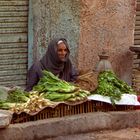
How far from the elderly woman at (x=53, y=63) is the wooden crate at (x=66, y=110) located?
2.60 feet

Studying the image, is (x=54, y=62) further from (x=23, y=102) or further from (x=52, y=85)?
(x=23, y=102)

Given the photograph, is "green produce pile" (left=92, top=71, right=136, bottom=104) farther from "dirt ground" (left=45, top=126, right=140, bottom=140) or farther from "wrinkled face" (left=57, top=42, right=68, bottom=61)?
"wrinkled face" (left=57, top=42, right=68, bottom=61)

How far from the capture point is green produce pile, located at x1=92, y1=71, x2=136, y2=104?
7.98 m

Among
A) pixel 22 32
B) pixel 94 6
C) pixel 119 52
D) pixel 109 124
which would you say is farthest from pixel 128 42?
pixel 109 124

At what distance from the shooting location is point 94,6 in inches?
369

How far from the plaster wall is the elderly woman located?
92cm

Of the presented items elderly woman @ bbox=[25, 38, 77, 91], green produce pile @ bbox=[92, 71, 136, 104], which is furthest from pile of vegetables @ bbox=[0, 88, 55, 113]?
green produce pile @ bbox=[92, 71, 136, 104]

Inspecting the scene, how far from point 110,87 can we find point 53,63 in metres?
0.89

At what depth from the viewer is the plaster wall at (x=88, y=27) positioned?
934 cm

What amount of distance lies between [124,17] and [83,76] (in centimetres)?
191

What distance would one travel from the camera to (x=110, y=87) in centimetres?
807

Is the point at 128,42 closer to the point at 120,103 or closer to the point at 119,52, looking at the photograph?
the point at 119,52

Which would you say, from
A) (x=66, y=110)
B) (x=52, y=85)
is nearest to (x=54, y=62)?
(x=52, y=85)

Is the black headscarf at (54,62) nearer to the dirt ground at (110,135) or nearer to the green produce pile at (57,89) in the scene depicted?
the green produce pile at (57,89)
